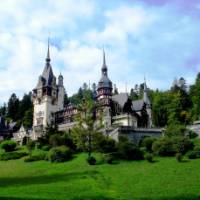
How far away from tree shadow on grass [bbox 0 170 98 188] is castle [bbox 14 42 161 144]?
2377cm

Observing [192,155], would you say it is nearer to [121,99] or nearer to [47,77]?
[121,99]

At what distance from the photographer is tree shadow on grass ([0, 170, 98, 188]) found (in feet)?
134

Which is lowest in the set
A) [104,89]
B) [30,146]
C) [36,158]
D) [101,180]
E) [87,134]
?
[101,180]

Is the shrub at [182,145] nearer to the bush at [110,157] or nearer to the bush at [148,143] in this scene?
the bush at [148,143]

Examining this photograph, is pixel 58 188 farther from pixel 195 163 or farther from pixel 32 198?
pixel 195 163

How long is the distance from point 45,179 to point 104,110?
138 ft

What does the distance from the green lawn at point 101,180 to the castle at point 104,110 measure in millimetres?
18410

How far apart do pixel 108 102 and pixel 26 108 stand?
124 feet

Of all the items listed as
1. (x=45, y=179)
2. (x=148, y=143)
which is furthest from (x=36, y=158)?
(x=45, y=179)

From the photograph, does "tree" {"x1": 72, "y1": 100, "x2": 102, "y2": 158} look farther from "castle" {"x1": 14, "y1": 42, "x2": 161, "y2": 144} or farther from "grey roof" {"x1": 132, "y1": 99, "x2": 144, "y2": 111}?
"grey roof" {"x1": 132, "y1": 99, "x2": 144, "y2": 111}

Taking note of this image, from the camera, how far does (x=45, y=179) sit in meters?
42.9

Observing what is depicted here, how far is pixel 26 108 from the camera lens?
117188mm

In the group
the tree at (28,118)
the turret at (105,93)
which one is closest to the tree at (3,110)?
the tree at (28,118)

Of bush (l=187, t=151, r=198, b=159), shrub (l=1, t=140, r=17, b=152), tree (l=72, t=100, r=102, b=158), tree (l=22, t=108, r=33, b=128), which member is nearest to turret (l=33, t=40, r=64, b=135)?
tree (l=22, t=108, r=33, b=128)
